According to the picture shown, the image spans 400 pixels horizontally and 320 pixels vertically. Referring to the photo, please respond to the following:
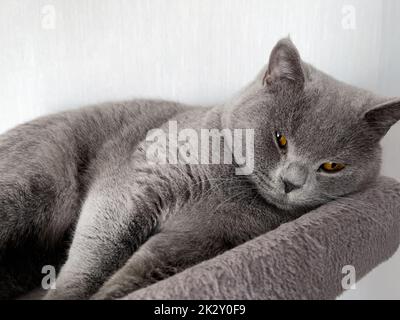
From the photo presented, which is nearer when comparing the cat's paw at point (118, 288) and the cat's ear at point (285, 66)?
the cat's paw at point (118, 288)

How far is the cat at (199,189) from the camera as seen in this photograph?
980 millimetres

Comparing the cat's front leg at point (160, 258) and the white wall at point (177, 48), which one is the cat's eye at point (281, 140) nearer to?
the cat's front leg at point (160, 258)

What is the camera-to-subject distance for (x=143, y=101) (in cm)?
139

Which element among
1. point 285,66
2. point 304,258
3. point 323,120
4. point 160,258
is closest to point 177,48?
point 285,66

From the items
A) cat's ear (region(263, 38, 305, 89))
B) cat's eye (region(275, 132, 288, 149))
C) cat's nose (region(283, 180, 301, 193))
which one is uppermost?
cat's ear (region(263, 38, 305, 89))

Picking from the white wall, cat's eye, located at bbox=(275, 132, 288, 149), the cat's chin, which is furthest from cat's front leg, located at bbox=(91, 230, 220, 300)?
the white wall

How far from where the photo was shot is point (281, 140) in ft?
3.31

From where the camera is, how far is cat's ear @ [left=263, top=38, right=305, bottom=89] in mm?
1004

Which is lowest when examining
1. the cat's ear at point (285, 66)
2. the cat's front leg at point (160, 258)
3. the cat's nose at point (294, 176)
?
the cat's front leg at point (160, 258)

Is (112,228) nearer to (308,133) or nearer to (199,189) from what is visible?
(199,189)

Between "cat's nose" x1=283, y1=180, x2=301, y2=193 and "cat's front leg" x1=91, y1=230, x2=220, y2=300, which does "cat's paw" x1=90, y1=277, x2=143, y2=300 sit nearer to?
"cat's front leg" x1=91, y1=230, x2=220, y2=300

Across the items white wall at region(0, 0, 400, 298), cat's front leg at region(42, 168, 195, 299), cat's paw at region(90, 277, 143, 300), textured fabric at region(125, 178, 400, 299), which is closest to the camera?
textured fabric at region(125, 178, 400, 299)

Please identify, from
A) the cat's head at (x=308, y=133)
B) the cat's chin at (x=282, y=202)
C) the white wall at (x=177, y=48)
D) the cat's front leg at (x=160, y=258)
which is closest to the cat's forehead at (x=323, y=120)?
the cat's head at (x=308, y=133)
